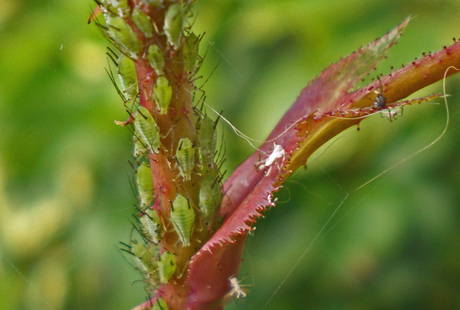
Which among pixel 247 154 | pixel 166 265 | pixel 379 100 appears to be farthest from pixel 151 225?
pixel 247 154

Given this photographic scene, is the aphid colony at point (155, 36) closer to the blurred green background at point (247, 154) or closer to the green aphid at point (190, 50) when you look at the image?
the green aphid at point (190, 50)

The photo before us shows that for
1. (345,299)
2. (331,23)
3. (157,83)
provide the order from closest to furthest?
(157,83) < (345,299) < (331,23)

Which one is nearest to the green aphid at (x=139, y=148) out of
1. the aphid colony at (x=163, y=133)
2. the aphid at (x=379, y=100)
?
the aphid colony at (x=163, y=133)

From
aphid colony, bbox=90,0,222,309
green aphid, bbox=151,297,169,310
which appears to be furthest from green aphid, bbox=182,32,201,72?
green aphid, bbox=151,297,169,310

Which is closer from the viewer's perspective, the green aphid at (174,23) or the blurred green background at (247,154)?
the green aphid at (174,23)

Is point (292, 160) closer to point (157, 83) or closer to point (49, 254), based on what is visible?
point (157, 83)

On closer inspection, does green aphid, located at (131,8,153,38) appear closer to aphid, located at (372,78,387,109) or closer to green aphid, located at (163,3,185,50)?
green aphid, located at (163,3,185,50)

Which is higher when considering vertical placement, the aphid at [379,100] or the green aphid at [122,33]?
the green aphid at [122,33]

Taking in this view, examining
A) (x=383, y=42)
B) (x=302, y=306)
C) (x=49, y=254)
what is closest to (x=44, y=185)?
(x=49, y=254)
